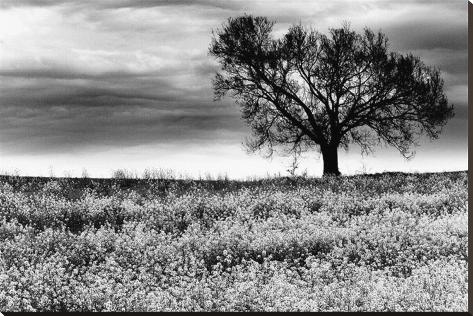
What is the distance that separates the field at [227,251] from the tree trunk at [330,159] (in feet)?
32.4

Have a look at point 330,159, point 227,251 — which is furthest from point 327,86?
point 227,251

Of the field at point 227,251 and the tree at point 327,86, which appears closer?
the field at point 227,251

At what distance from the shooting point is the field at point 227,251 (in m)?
7.38

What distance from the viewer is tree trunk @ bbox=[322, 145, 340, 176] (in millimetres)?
28406

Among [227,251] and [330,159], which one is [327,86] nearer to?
[330,159]

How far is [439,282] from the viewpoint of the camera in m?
7.94

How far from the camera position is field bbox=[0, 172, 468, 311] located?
7.38 metres

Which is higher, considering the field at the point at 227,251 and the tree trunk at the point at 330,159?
the tree trunk at the point at 330,159

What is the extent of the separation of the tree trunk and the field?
32.4ft

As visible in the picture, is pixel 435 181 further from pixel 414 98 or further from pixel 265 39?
pixel 265 39

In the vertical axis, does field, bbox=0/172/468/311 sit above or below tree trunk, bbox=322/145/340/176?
below

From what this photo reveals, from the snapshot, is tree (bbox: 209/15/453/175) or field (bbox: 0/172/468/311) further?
tree (bbox: 209/15/453/175)

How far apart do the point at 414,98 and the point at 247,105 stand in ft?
25.3

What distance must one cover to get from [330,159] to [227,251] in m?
19.0
